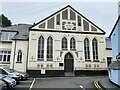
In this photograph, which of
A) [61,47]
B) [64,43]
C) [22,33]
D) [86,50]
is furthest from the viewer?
[22,33]

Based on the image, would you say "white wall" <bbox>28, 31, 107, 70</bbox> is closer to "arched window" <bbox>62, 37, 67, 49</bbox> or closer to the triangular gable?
"arched window" <bbox>62, 37, 67, 49</bbox>

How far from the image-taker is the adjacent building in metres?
28.0

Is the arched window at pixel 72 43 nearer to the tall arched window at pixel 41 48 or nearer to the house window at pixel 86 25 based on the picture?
the house window at pixel 86 25

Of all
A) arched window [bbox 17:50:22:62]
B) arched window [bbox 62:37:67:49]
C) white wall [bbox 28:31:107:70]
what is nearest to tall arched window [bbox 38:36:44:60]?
white wall [bbox 28:31:107:70]

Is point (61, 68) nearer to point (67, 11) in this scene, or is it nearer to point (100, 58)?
point (100, 58)

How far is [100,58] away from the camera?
2995 centimetres

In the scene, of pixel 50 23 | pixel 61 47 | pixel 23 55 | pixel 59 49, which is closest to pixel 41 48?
pixel 59 49

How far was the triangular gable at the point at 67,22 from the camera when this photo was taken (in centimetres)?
2945

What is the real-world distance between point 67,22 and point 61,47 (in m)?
4.53

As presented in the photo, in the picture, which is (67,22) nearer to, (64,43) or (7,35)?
(64,43)

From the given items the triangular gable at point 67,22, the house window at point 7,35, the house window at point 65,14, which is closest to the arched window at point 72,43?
the triangular gable at point 67,22

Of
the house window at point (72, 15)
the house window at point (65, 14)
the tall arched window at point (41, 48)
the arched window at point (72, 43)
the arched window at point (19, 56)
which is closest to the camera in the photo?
the tall arched window at point (41, 48)

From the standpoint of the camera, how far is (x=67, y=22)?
30109mm

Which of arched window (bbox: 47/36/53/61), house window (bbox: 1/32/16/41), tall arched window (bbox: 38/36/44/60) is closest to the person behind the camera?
tall arched window (bbox: 38/36/44/60)
